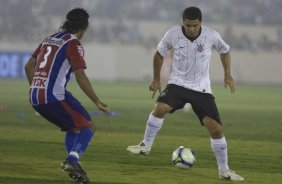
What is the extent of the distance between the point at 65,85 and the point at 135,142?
581 cm

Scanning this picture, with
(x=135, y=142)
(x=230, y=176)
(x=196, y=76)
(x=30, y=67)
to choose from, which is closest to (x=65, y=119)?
(x=30, y=67)

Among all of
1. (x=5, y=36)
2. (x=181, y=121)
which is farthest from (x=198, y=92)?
(x=5, y=36)

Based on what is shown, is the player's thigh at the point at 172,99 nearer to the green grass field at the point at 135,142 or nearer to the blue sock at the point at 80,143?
Answer: the green grass field at the point at 135,142

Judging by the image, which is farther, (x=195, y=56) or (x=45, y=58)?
(x=195, y=56)

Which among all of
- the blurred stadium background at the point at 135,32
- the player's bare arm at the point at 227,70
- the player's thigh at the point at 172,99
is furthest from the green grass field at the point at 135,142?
the blurred stadium background at the point at 135,32

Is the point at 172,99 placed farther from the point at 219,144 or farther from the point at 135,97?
the point at 135,97

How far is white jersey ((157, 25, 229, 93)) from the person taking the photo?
33.6 feet

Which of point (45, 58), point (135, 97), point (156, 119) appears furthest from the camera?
point (135, 97)

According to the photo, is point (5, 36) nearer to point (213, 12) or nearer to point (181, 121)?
point (213, 12)

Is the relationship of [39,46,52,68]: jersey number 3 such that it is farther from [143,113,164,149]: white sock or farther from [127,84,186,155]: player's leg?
[143,113,164,149]: white sock

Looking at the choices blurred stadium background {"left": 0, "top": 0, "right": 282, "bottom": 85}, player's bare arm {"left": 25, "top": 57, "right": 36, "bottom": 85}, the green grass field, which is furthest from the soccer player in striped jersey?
blurred stadium background {"left": 0, "top": 0, "right": 282, "bottom": 85}

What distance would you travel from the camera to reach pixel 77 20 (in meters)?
8.95

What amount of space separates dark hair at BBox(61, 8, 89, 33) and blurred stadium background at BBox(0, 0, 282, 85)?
36.2 m

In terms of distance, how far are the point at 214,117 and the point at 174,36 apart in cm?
127
